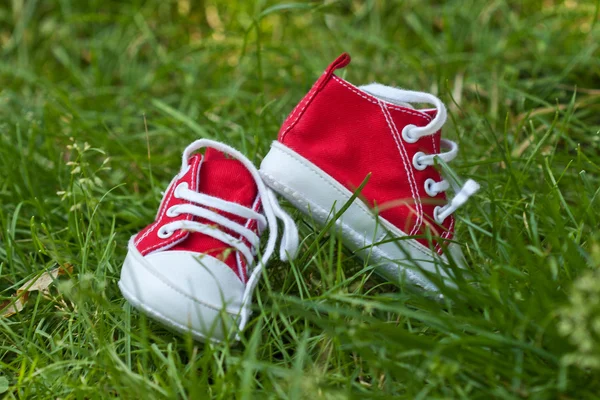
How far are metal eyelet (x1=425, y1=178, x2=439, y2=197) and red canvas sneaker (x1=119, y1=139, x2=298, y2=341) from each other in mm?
418

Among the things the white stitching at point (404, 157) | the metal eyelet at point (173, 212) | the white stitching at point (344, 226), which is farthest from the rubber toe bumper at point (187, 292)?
the white stitching at point (404, 157)

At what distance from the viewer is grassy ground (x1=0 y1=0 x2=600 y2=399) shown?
4.63 ft

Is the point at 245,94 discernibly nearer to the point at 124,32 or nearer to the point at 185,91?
the point at 185,91

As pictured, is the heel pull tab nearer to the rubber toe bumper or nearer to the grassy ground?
the grassy ground

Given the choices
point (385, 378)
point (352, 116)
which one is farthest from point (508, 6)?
point (385, 378)

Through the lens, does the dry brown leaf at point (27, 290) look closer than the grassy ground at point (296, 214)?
No

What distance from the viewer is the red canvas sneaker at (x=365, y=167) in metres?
1.84

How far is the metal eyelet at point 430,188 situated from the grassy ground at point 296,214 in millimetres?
181


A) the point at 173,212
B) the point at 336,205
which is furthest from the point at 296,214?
the point at 173,212

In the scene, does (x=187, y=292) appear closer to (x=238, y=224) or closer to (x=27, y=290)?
(x=238, y=224)

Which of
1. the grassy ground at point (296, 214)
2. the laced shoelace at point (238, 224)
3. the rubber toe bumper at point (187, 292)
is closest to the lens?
the grassy ground at point (296, 214)

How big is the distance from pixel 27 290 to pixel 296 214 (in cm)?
83

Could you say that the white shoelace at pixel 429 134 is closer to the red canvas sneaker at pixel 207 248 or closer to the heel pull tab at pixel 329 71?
the heel pull tab at pixel 329 71

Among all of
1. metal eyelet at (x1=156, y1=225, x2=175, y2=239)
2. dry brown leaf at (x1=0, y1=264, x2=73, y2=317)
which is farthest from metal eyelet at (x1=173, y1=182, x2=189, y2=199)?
dry brown leaf at (x1=0, y1=264, x2=73, y2=317)
